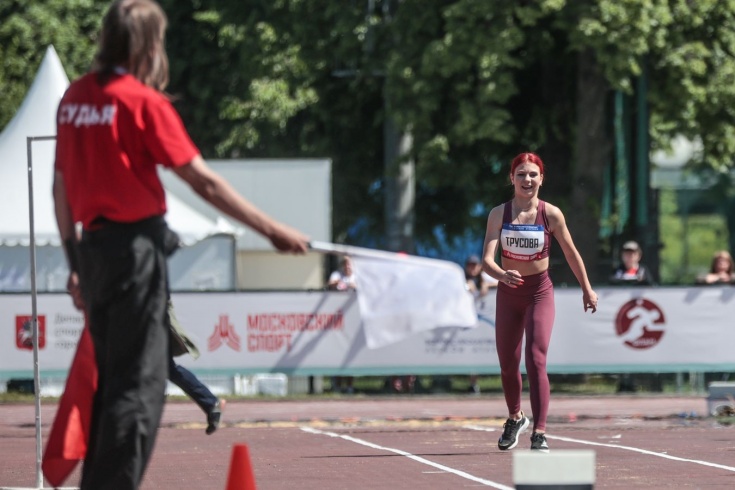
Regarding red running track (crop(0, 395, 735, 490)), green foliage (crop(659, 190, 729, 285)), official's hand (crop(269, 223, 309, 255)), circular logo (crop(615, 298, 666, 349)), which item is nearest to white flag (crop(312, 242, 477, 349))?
red running track (crop(0, 395, 735, 490))

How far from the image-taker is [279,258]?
26641 mm

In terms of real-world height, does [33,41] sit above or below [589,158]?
above

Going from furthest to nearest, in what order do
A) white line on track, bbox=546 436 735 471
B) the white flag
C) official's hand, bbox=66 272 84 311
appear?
the white flag → white line on track, bbox=546 436 735 471 → official's hand, bbox=66 272 84 311

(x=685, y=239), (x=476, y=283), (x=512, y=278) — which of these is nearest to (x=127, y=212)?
(x=512, y=278)

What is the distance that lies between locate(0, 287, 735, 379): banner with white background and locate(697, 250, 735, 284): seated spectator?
524 millimetres

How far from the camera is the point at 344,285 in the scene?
22266 mm

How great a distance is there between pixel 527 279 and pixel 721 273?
36.6 ft

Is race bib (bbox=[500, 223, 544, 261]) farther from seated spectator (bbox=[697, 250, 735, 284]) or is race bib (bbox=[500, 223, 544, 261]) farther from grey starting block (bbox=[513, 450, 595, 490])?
seated spectator (bbox=[697, 250, 735, 284])

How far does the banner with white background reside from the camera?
68.2 ft

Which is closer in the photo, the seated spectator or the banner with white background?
the banner with white background

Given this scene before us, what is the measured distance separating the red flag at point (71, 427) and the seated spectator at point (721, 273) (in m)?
16.5

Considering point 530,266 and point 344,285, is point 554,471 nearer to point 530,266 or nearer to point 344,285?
point 530,266

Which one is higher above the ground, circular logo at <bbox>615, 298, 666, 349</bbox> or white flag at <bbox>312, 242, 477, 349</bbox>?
white flag at <bbox>312, 242, 477, 349</bbox>

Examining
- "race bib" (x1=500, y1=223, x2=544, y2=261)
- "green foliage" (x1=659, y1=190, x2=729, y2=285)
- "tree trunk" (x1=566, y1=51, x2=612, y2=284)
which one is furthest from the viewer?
"green foliage" (x1=659, y1=190, x2=729, y2=285)
